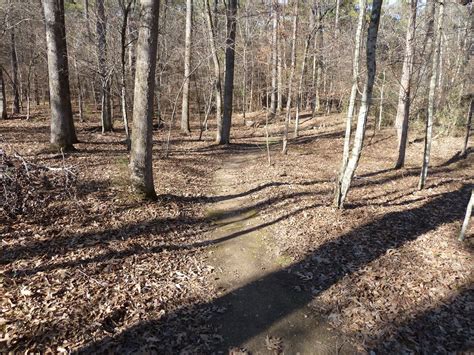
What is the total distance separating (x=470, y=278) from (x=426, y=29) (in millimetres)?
10769

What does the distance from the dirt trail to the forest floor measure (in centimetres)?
2

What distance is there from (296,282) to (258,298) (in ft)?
2.81

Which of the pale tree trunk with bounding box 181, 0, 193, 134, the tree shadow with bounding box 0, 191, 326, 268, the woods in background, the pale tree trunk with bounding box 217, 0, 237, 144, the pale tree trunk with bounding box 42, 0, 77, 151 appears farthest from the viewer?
the pale tree trunk with bounding box 181, 0, 193, 134

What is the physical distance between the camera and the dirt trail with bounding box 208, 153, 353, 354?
14.2ft

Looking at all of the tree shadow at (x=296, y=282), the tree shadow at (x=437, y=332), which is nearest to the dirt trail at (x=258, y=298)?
the tree shadow at (x=296, y=282)

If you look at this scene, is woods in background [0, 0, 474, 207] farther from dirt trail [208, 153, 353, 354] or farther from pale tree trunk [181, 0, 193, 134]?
dirt trail [208, 153, 353, 354]

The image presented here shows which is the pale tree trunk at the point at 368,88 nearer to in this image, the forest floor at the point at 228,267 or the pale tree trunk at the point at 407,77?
the forest floor at the point at 228,267

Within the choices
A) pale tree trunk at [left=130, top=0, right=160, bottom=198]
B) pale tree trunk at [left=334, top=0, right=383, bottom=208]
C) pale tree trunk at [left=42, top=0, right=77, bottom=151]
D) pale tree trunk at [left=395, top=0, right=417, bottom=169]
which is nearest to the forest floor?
pale tree trunk at [left=130, top=0, right=160, bottom=198]

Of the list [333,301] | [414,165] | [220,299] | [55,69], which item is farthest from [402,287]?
[55,69]

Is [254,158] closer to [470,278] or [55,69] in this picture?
[55,69]

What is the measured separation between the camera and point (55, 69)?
10031 millimetres

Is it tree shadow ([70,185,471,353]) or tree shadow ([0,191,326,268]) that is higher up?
tree shadow ([0,191,326,268])

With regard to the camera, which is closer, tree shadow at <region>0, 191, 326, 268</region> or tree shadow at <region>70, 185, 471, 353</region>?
tree shadow at <region>70, 185, 471, 353</region>

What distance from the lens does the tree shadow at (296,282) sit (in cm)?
428
